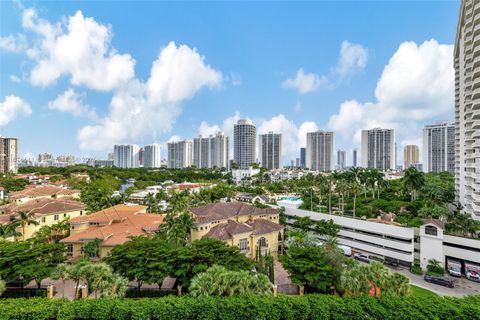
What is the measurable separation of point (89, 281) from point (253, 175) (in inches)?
4202

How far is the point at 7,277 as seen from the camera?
20.4 meters

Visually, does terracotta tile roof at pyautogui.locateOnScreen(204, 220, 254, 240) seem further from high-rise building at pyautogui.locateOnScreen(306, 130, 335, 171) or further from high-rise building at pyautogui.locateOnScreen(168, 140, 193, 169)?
high-rise building at pyautogui.locateOnScreen(168, 140, 193, 169)

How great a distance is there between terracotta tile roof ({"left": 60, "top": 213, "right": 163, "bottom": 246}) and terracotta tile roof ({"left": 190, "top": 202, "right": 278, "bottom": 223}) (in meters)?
6.21

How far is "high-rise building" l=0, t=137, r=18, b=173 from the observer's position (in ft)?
357

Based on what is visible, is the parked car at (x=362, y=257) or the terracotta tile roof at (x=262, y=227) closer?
the parked car at (x=362, y=257)

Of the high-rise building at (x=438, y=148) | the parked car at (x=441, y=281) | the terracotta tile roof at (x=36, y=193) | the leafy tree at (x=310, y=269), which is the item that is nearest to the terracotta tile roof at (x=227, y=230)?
the leafy tree at (x=310, y=269)

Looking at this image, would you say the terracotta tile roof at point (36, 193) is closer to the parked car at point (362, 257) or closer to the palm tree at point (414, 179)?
the parked car at point (362, 257)

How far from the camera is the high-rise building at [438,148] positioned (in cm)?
10650

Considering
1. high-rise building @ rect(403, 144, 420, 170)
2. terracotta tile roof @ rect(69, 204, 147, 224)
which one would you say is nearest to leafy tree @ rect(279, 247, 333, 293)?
terracotta tile roof @ rect(69, 204, 147, 224)

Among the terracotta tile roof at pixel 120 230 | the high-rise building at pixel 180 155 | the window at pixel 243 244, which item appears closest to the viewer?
the terracotta tile roof at pixel 120 230

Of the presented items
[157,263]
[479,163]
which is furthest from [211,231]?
[479,163]

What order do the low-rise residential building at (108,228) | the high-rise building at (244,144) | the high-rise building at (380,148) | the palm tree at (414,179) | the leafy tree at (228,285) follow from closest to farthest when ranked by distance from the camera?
the leafy tree at (228,285), the low-rise residential building at (108,228), the palm tree at (414,179), the high-rise building at (380,148), the high-rise building at (244,144)

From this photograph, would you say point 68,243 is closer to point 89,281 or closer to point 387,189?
point 89,281

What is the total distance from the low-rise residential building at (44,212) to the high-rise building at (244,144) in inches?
4571
